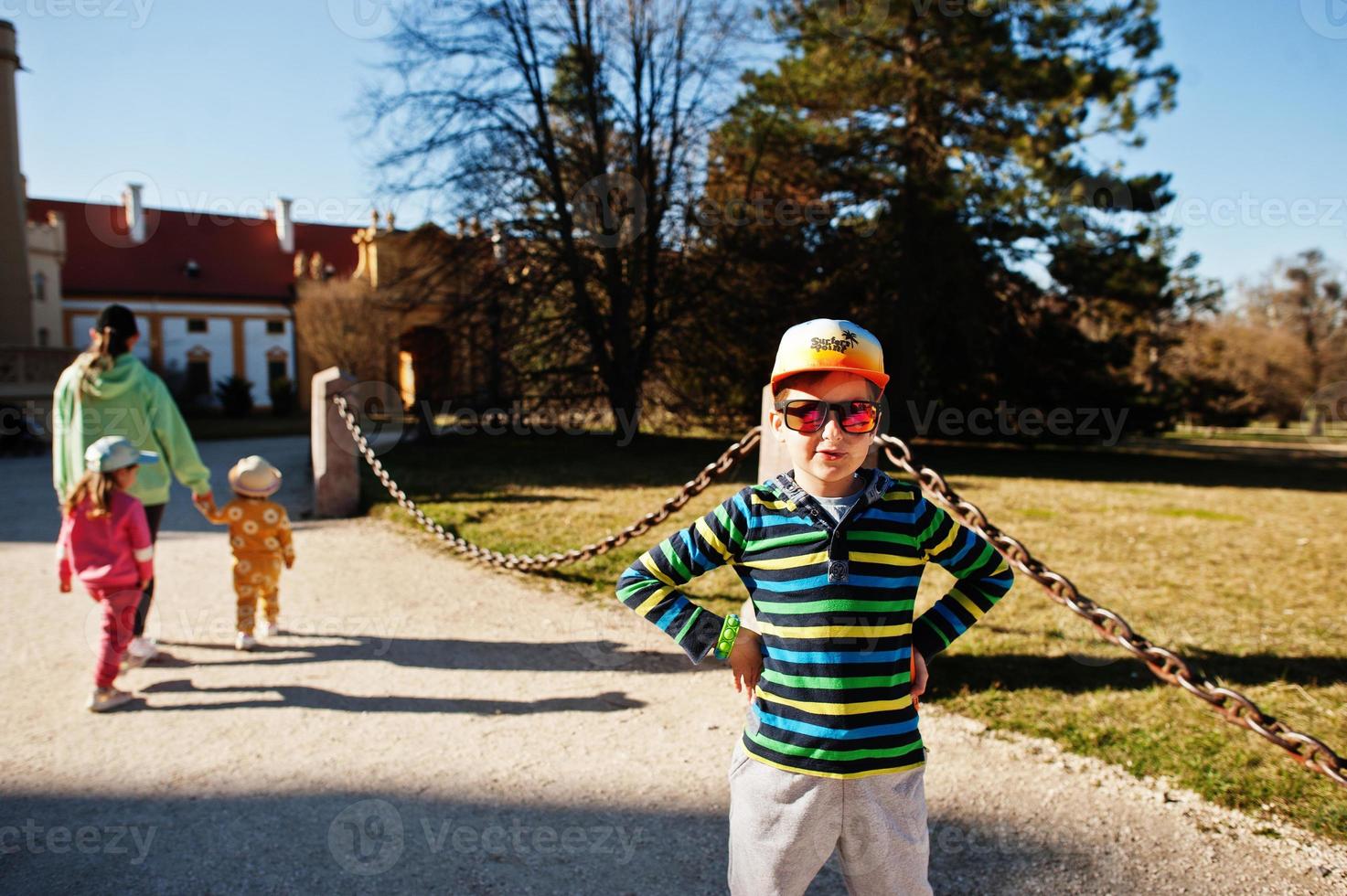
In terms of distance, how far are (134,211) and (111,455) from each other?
1878 inches

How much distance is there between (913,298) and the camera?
16875 millimetres

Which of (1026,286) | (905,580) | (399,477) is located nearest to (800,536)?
(905,580)

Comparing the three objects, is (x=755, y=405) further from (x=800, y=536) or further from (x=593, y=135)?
(x=800, y=536)

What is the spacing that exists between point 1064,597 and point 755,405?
1745 centimetres

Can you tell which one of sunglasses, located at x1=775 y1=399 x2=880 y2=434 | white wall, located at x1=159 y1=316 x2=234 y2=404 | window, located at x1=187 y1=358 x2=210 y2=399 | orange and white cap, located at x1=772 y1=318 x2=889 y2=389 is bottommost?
sunglasses, located at x1=775 y1=399 x2=880 y2=434

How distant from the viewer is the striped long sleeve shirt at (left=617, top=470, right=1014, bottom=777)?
188 cm

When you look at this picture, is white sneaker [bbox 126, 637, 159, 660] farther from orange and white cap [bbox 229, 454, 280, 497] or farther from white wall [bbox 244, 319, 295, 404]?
white wall [bbox 244, 319, 295, 404]

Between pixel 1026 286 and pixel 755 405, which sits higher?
pixel 1026 286

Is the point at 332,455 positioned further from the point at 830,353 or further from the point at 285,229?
the point at 285,229

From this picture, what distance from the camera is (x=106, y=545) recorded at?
4152 millimetres

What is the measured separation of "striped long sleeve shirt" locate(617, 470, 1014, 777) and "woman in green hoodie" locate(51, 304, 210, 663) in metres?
3.87

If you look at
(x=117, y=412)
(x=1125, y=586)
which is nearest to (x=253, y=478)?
(x=117, y=412)

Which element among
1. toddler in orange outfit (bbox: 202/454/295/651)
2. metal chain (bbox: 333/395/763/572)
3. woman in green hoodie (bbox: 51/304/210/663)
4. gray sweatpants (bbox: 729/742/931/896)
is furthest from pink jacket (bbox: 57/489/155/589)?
gray sweatpants (bbox: 729/742/931/896)

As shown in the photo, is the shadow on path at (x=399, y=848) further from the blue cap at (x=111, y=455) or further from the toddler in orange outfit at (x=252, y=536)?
the toddler in orange outfit at (x=252, y=536)
